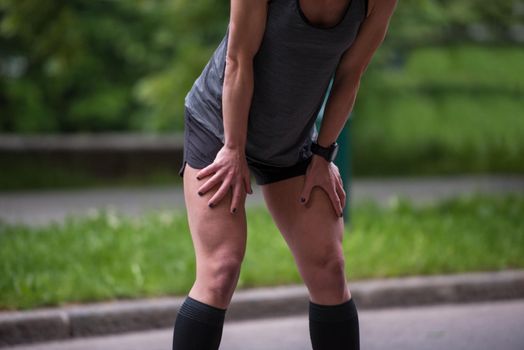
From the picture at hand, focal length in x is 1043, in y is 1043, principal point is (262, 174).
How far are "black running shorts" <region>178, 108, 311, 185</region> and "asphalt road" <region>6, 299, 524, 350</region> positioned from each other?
211cm

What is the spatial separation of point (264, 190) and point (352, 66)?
1.56 feet

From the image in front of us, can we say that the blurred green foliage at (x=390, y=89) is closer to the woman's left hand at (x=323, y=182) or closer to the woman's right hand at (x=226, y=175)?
the woman's left hand at (x=323, y=182)

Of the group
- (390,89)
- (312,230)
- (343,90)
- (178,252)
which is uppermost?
(343,90)

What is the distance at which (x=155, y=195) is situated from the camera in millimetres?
11008

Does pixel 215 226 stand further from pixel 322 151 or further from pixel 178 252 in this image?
pixel 178 252

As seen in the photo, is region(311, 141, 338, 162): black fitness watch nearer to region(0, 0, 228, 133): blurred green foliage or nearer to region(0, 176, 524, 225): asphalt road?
region(0, 176, 524, 225): asphalt road

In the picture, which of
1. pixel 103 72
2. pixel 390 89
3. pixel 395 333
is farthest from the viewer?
pixel 103 72

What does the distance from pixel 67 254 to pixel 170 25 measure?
583 centimetres

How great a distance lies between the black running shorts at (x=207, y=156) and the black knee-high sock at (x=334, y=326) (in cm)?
42

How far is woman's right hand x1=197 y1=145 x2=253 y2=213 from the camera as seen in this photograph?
9.78 feet

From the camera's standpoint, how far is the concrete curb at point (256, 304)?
211 inches

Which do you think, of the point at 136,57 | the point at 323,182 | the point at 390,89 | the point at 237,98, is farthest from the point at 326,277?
the point at 136,57

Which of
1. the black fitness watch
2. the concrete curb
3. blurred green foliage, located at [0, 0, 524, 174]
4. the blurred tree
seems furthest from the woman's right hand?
blurred green foliage, located at [0, 0, 524, 174]

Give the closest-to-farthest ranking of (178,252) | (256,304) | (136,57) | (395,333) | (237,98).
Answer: (237,98) → (395,333) → (256,304) → (178,252) → (136,57)
